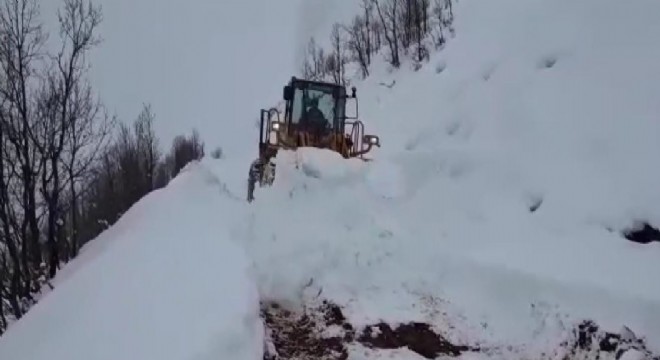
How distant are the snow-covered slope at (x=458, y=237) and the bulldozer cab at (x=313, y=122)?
1.13 metres

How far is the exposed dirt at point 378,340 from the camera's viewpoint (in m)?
6.69

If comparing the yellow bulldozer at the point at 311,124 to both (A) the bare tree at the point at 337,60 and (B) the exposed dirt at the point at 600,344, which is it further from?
(A) the bare tree at the point at 337,60

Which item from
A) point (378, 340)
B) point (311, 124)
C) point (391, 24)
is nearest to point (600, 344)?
point (378, 340)

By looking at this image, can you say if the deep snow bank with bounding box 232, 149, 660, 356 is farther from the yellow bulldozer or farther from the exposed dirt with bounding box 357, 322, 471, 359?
the yellow bulldozer

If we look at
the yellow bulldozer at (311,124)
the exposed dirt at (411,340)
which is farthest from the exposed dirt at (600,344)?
the yellow bulldozer at (311,124)

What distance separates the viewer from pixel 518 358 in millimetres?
6867

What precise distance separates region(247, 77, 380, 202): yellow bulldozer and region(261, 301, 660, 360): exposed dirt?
7386 millimetres

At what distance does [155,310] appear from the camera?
5836 mm

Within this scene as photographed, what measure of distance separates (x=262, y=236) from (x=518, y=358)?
13.2 ft

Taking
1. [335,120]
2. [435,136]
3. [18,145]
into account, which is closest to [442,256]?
[335,120]

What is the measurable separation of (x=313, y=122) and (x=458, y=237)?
217 inches

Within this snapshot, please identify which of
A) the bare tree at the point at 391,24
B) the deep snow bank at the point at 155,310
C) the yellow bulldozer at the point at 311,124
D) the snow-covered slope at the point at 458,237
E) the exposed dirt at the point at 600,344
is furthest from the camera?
the bare tree at the point at 391,24

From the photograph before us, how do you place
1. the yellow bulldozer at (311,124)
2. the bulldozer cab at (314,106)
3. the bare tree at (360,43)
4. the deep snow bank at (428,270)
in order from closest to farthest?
the deep snow bank at (428,270)
the yellow bulldozer at (311,124)
the bulldozer cab at (314,106)
the bare tree at (360,43)

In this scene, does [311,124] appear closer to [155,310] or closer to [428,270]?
[428,270]
